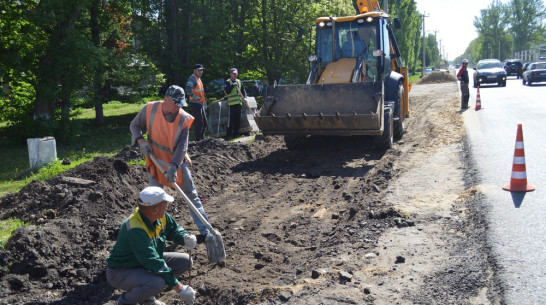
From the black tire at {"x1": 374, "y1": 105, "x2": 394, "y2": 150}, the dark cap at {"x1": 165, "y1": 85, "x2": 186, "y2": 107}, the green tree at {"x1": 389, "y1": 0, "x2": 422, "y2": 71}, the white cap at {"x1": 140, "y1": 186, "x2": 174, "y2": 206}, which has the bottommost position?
the black tire at {"x1": 374, "y1": 105, "x2": 394, "y2": 150}

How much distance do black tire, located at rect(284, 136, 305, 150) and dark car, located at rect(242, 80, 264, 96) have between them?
10988mm

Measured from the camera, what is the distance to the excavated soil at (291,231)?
15.5ft

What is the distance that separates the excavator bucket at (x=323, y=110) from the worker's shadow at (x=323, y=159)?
0.60 metres

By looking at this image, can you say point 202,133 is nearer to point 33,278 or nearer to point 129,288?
point 33,278

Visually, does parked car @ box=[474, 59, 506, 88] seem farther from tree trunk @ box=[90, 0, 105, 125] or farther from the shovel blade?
the shovel blade

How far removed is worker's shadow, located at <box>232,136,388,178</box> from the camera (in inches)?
378

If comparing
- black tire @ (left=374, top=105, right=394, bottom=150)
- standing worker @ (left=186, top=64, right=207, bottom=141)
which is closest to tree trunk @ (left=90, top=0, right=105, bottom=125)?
standing worker @ (left=186, top=64, right=207, bottom=141)

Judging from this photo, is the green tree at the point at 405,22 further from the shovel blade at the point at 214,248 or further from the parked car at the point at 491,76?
the shovel blade at the point at 214,248

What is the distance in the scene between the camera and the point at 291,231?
6.55 meters

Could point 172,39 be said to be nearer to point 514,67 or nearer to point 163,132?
point 163,132

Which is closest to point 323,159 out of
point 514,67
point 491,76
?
point 491,76

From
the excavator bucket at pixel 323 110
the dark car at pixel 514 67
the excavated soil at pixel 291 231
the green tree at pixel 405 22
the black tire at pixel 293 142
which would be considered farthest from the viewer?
the green tree at pixel 405 22

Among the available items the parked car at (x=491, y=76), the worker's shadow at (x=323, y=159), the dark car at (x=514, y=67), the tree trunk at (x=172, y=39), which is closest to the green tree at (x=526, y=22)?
the dark car at (x=514, y=67)

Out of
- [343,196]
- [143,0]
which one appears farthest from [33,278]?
[143,0]
